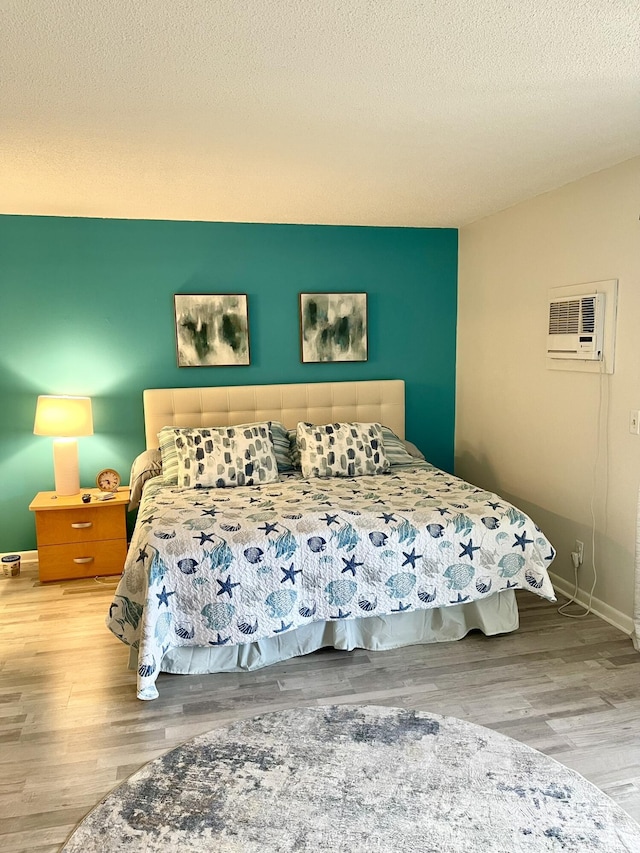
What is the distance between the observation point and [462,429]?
16.9 ft

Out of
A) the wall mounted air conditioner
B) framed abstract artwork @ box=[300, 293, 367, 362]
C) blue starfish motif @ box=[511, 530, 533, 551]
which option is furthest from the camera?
framed abstract artwork @ box=[300, 293, 367, 362]

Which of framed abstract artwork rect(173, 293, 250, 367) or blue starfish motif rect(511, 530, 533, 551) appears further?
framed abstract artwork rect(173, 293, 250, 367)

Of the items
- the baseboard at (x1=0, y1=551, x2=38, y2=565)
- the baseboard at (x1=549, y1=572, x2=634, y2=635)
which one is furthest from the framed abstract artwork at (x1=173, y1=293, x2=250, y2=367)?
the baseboard at (x1=549, y1=572, x2=634, y2=635)

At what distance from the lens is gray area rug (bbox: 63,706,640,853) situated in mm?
1950

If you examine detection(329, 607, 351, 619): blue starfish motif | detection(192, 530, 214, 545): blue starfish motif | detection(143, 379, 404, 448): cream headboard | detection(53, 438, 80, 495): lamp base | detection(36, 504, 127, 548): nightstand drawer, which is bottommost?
detection(329, 607, 351, 619): blue starfish motif

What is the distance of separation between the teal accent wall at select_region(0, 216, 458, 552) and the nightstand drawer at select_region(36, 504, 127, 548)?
471 millimetres

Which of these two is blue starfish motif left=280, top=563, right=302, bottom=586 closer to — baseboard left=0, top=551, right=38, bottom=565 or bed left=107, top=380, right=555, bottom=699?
bed left=107, top=380, right=555, bottom=699

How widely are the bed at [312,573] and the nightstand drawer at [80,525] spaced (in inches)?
27.4

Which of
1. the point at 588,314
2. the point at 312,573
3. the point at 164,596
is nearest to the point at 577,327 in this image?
the point at 588,314

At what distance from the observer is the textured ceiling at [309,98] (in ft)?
5.99

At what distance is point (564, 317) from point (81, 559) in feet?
10.8

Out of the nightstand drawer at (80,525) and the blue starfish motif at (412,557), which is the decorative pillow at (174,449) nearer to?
the nightstand drawer at (80,525)

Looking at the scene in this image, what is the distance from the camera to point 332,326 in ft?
15.9

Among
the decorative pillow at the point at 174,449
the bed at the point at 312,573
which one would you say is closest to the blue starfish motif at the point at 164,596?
the bed at the point at 312,573
